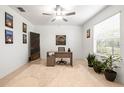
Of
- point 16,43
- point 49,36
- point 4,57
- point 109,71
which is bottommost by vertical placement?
point 109,71

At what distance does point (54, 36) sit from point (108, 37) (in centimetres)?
466

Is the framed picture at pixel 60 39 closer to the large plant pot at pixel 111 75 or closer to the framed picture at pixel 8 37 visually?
the framed picture at pixel 8 37

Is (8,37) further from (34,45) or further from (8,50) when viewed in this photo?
(34,45)

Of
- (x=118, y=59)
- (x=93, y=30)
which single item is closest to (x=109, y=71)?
(x=118, y=59)

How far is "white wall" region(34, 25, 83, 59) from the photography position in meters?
8.58

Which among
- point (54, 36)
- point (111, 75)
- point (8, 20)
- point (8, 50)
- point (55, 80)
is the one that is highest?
point (8, 20)

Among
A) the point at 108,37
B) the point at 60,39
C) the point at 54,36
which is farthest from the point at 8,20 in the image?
the point at 60,39

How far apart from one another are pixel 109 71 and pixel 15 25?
391cm

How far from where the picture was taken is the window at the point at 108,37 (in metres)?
3.84

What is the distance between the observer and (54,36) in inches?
339

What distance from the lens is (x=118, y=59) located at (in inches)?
136

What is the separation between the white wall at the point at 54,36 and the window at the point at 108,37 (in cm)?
287

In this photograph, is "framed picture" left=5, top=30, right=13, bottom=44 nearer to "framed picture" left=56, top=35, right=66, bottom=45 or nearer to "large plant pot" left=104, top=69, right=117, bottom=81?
"large plant pot" left=104, top=69, right=117, bottom=81
